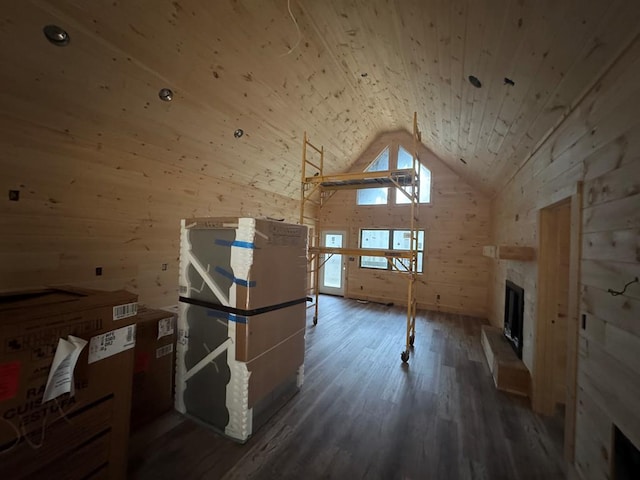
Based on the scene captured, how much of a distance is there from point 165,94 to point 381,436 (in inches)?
133

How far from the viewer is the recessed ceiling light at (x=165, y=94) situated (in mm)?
2267

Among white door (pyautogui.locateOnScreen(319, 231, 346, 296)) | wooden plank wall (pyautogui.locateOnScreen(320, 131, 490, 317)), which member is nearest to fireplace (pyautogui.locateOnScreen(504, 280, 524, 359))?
wooden plank wall (pyautogui.locateOnScreen(320, 131, 490, 317))

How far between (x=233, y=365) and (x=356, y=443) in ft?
3.34

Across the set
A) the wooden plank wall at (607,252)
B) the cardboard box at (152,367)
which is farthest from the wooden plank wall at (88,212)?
the wooden plank wall at (607,252)

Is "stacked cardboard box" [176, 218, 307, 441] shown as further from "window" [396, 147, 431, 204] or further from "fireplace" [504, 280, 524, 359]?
"window" [396, 147, 431, 204]

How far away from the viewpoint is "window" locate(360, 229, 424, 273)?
18.4 ft

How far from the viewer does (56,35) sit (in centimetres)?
157

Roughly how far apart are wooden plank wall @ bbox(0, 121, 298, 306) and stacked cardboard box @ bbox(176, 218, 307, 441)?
46.1 inches

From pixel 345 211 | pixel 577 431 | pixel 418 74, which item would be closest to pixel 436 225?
pixel 345 211

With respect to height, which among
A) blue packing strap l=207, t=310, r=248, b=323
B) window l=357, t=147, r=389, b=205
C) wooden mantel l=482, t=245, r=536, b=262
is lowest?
blue packing strap l=207, t=310, r=248, b=323

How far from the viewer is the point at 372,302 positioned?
5.82m

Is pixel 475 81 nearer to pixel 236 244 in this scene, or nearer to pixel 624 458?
pixel 236 244

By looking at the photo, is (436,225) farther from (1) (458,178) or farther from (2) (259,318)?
(2) (259,318)

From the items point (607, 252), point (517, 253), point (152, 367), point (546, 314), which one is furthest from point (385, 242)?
point (152, 367)
